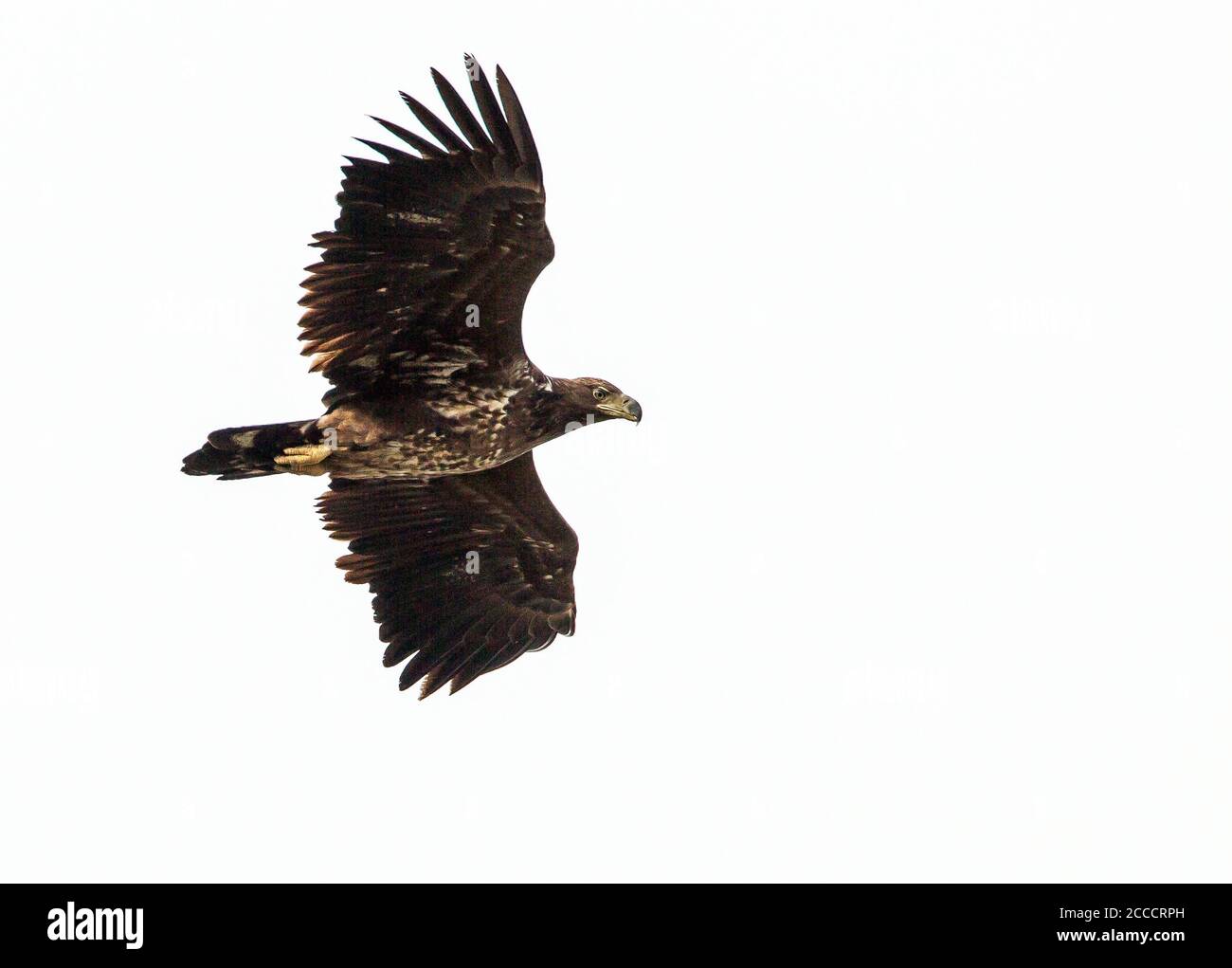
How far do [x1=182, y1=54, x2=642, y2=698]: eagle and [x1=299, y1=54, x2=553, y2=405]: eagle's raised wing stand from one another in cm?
1

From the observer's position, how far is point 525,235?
46.5 ft

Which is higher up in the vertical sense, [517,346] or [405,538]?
[517,346]

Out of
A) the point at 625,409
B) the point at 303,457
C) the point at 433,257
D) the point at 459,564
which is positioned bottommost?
the point at 459,564

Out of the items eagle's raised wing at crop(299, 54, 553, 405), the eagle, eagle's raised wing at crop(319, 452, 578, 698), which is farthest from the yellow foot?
eagle's raised wing at crop(319, 452, 578, 698)

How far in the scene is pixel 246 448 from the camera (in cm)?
1456

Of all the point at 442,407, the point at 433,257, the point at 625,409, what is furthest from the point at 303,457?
the point at 625,409

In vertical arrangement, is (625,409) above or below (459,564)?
above

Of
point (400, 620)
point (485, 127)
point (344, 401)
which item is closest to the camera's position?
point (485, 127)

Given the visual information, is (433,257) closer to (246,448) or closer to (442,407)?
(442,407)

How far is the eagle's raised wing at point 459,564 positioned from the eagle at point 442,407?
11mm

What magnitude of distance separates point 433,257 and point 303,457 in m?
1.88
